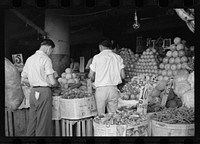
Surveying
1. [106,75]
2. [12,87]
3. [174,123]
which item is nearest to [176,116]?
[174,123]

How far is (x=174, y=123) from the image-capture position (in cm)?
361

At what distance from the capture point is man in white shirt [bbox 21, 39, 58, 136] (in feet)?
14.1

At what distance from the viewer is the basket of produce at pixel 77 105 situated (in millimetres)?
4504

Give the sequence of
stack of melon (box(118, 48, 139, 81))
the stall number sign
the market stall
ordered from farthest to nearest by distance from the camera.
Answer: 1. stack of melon (box(118, 48, 139, 81))
2. the stall number sign
3. the market stall

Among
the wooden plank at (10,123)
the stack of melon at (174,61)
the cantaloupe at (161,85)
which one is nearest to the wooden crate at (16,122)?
the wooden plank at (10,123)

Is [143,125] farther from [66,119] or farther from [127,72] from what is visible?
[127,72]

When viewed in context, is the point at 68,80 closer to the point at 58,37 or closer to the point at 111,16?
the point at 58,37

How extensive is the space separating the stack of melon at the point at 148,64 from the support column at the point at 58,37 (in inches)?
71.7

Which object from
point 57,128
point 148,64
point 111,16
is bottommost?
point 57,128

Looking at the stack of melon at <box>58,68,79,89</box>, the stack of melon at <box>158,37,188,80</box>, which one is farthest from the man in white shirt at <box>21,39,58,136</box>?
the stack of melon at <box>158,37,188,80</box>

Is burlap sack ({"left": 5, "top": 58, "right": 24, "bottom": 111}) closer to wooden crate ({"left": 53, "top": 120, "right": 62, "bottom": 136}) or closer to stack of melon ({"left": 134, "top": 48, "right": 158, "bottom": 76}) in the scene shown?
wooden crate ({"left": 53, "top": 120, "right": 62, "bottom": 136})

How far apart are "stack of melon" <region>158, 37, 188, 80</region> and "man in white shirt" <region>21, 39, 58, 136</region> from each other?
2582 millimetres

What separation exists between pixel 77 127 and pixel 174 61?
8.37ft

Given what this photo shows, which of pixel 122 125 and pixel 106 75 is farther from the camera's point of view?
pixel 106 75
